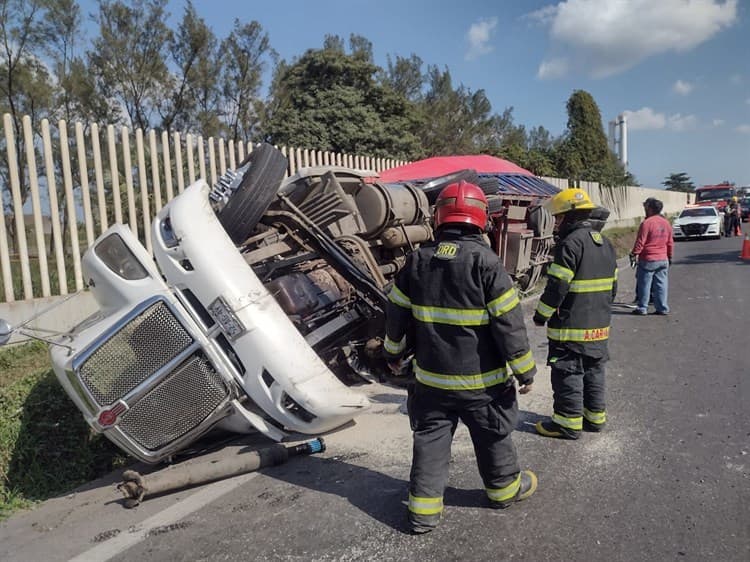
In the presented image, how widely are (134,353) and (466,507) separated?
1944 millimetres

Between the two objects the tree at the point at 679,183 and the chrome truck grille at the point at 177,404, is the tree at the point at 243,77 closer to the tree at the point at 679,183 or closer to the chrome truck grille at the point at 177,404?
the chrome truck grille at the point at 177,404

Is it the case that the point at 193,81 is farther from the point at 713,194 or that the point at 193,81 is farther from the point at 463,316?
the point at 713,194

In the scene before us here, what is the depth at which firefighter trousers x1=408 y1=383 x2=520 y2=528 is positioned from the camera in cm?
283

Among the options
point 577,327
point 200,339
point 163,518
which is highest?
point 200,339

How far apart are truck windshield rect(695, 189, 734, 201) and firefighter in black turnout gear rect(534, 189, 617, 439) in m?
32.9

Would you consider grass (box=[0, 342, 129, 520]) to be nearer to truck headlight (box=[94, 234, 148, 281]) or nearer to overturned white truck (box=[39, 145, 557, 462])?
overturned white truck (box=[39, 145, 557, 462])

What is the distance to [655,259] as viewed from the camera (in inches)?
324

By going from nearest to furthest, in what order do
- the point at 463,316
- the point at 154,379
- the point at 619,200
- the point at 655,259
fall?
1. the point at 463,316
2. the point at 154,379
3. the point at 655,259
4. the point at 619,200

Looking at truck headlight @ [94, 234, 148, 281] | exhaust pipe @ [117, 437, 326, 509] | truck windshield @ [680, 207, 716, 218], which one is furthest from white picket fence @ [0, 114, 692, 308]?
truck windshield @ [680, 207, 716, 218]

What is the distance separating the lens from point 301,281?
408 cm

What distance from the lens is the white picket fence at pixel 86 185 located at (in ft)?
17.8

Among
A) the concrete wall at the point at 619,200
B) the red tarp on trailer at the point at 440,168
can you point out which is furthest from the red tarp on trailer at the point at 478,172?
the concrete wall at the point at 619,200

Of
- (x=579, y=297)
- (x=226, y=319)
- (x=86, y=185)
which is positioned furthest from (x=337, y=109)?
(x=226, y=319)

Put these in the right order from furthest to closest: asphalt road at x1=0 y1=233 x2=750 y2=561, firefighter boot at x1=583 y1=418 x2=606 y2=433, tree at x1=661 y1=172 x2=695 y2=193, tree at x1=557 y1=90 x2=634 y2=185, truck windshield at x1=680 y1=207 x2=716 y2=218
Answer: tree at x1=661 y1=172 x2=695 y2=193 < tree at x1=557 y1=90 x2=634 y2=185 < truck windshield at x1=680 y1=207 x2=716 y2=218 < firefighter boot at x1=583 y1=418 x2=606 y2=433 < asphalt road at x1=0 y1=233 x2=750 y2=561
